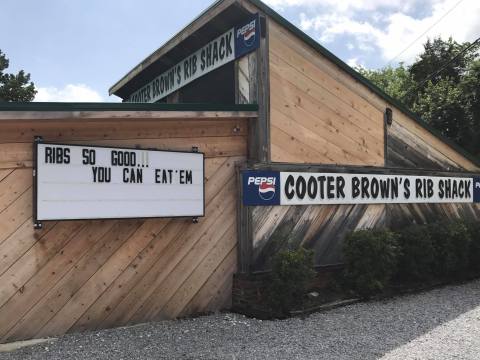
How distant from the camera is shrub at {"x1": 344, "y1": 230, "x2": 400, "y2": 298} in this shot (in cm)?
787

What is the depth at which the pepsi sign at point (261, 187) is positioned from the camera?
7.36 metres

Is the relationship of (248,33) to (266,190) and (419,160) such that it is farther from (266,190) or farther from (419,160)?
(419,160)

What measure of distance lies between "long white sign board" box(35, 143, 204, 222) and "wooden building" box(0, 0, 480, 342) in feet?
0.63

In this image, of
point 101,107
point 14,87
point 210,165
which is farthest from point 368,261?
point 14,87

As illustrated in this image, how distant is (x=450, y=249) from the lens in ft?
30.8

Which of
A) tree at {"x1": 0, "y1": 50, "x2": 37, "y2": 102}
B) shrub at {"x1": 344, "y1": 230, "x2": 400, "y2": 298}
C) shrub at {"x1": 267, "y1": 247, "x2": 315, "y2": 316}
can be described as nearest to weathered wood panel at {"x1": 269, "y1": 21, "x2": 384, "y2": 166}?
shrub at {"x1": 344, "y1": 230, "x2": 400, "y2": 298}

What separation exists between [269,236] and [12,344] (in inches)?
152

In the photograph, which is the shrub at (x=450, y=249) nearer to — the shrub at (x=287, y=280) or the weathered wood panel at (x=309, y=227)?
the weathered wood panel at (x=309, y=227)

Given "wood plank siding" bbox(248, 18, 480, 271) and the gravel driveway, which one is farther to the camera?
"wood plank siding" bbox(248, 18, 480, 271)

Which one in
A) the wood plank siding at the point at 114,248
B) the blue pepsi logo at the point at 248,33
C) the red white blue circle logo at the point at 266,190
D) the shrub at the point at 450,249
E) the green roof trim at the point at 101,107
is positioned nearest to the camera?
the green roof trim at the point at 101,107

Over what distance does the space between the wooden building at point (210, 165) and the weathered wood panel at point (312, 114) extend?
0.08 feet

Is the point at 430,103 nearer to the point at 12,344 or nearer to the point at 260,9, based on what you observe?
the point at 260,9

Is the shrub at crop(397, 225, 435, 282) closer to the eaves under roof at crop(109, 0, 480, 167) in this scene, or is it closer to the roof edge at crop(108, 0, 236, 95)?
the eaves under roof at crop(109, 0, 480, 167)

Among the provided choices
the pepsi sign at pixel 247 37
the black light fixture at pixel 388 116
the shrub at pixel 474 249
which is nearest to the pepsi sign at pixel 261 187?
the pepsi sign at pixel 247 37
